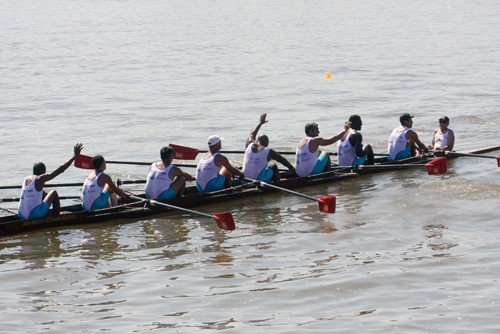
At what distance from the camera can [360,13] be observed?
6475cm

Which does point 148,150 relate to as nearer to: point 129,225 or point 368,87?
point 129,225

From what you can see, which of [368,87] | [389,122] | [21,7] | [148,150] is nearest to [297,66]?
[368,87]

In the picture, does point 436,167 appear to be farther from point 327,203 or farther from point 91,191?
point 91,191

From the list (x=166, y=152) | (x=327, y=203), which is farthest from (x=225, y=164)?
(x=327, y=203)

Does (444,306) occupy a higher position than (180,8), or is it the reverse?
(180,8)

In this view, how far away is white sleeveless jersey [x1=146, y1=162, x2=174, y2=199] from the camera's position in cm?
1478

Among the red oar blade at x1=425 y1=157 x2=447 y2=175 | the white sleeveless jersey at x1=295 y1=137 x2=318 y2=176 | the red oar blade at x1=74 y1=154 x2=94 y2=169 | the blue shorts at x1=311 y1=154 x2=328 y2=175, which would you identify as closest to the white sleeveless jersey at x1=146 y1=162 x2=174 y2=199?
the red oar blade at x1=74 y1=154 x2=94 y2=169

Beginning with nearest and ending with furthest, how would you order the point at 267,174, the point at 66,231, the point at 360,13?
1. the point at 66,231
2. the point at 267,174
3. the point at 360,13

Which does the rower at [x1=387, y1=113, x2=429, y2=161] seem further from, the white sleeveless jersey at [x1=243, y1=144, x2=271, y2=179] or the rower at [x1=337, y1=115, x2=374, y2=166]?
the white sleeveless jersey at [x1=243, y1=144, x2=271, y2=179]

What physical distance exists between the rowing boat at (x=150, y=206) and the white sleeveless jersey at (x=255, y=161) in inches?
13.6

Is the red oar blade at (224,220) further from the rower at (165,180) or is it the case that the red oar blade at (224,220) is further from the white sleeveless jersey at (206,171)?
the white sleeveless jersey at (206,171)

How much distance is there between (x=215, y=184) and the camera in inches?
617

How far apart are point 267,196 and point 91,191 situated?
399cm

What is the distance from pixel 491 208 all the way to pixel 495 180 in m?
2.99
